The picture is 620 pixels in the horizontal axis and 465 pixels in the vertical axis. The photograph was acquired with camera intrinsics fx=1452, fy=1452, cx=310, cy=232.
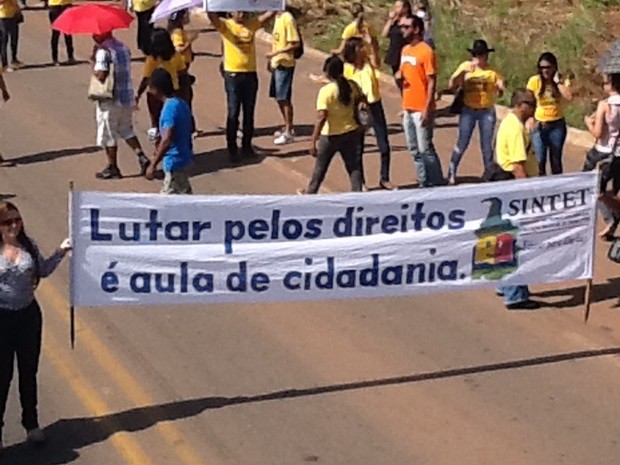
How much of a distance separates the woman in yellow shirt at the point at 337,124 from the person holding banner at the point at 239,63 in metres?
2.16

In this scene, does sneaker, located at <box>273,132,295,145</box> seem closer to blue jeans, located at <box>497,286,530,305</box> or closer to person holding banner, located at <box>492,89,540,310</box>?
person holding banner, located at <box>492,89,540,310</box>

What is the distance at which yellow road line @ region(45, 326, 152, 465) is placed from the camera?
29.2ft

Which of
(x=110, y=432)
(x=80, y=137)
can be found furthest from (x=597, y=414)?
(x=80, y=137)

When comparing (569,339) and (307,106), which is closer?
(569,339)

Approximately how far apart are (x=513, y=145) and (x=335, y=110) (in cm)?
244

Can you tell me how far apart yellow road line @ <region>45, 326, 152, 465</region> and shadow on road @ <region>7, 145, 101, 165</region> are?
5.46m

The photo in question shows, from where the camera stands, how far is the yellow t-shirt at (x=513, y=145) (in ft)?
37.6

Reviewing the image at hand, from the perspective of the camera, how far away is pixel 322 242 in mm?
9805

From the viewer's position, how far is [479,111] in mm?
14383

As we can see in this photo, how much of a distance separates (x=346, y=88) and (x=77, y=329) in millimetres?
3683

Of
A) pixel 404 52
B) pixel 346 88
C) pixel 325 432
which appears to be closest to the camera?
pixel 325 432

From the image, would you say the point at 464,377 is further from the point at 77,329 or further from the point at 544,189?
the point at 77,329

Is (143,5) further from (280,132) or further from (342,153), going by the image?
(342,153)

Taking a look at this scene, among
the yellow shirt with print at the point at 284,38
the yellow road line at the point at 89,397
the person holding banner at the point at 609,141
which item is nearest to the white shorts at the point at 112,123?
the yellow shirt with print at the point at 284,38
